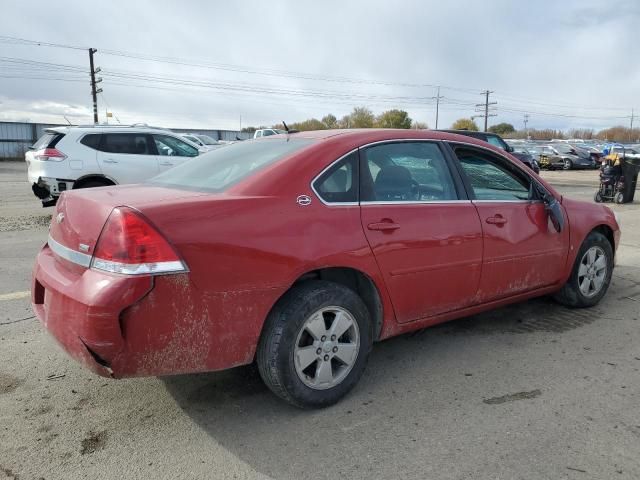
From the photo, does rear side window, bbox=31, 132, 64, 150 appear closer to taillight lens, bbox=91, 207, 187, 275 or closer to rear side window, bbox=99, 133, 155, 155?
rear side window, bbox=99, 133, 155, 155

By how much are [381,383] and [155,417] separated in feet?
4.45

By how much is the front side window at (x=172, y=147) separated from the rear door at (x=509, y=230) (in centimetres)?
788

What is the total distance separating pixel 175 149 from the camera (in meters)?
10.7

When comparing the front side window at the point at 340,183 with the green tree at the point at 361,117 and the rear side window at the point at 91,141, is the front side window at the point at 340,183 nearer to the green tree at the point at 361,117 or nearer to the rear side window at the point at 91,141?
the rear side window at the point at 91,141

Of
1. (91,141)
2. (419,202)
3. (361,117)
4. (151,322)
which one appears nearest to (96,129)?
(91,141)

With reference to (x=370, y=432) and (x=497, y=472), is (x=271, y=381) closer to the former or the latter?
(x=370, y=432)

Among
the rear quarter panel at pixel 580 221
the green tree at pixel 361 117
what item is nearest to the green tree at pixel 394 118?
the green tree at pixel 361 117

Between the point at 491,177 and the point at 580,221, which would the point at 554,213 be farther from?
the point at 491,177

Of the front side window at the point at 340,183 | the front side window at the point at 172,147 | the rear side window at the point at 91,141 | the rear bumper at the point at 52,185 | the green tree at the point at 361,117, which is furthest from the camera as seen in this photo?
the green tree at the point at 361,117

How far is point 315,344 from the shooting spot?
2.88 m

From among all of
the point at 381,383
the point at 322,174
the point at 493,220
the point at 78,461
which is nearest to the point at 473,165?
the point at 493,220

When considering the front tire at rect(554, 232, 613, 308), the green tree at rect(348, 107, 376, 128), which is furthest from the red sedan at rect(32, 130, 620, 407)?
the green tree at rect(348, 107, 376, 128)

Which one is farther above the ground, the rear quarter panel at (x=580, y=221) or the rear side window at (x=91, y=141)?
the rear side window at (x=91, y=141)

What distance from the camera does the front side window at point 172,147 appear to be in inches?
410
